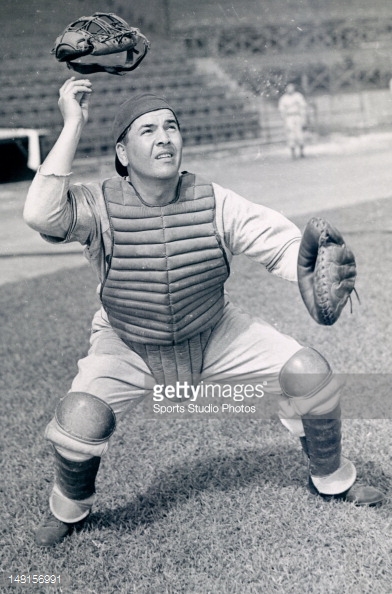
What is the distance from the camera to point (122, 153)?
1.98 metres

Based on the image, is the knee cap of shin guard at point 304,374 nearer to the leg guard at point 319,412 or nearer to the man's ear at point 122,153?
the leg guard at point 319,412

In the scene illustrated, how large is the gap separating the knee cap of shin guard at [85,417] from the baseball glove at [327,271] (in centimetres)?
62

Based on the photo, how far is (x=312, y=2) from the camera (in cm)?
1339

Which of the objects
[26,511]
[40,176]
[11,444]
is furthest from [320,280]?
[11,444]

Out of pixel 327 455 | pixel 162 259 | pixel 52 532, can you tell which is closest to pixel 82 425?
pixel 52 532

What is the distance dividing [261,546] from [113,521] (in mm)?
464

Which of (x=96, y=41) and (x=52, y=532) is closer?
(x=96, y=41)

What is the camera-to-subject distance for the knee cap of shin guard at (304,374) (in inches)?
76.9

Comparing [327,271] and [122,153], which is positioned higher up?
[122,153]

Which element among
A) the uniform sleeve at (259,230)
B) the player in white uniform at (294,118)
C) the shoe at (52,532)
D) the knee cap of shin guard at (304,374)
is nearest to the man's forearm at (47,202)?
the uniform sleeve at (259,230)

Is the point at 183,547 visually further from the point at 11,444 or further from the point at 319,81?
the point at 319,81

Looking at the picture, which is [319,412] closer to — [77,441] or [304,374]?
[304,374]

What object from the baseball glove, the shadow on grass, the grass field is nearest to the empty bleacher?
the grass field

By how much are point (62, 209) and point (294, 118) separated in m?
8.89
